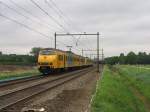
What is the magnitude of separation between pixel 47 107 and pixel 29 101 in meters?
2.03

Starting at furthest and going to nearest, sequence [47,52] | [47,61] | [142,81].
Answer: [47,52]
[47,61]
[142,81]

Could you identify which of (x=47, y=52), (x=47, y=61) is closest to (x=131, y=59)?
(x=47, y=52)

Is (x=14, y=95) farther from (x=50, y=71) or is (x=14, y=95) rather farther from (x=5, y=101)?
(x=50, y=71)

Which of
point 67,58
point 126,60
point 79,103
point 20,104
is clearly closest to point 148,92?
point 79,103

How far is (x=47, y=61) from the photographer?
44.4 metres

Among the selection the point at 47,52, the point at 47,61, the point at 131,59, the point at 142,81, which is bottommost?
the point at 142,81

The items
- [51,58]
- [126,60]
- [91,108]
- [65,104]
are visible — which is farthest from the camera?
[126,60]

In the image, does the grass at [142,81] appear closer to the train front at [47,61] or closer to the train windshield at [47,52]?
the train front at [47,61]

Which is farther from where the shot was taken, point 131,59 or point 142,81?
point 131,59

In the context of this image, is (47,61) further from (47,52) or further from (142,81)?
(142,81)

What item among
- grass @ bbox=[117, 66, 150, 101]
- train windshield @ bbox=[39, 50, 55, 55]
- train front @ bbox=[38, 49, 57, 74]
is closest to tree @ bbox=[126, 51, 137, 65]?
grass @ bbox=[117, 66, 150, 101]

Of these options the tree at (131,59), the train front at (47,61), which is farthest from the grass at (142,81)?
the tree at (131,59)

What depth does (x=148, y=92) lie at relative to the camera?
105ft

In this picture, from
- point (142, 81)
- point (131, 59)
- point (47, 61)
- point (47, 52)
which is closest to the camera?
point (142, 81)
